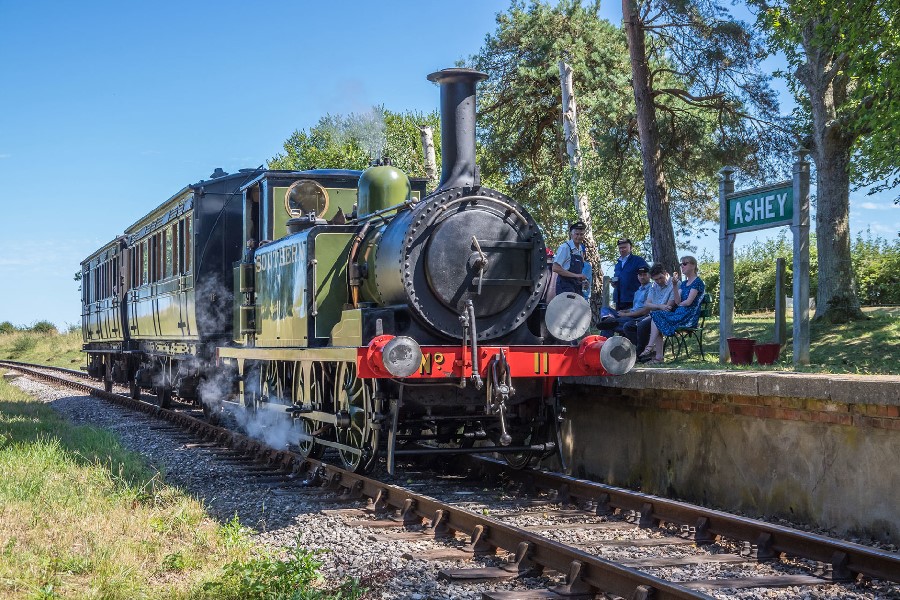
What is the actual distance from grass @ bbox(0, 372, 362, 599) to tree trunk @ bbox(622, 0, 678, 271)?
9971 mm

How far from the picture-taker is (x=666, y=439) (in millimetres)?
8117

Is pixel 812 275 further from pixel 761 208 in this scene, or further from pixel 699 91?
pixel 761 208

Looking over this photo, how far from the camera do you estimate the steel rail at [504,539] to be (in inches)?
176

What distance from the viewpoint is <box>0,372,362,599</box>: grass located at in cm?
480

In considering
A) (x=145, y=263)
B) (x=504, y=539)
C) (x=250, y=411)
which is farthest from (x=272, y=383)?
(x=145, y=263)

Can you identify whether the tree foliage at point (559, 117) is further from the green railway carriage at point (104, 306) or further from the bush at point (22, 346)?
the bush at point (22, 346)

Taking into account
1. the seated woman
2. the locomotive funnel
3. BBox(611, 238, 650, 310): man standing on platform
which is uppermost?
the locomotive funnel

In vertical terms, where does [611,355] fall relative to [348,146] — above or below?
below

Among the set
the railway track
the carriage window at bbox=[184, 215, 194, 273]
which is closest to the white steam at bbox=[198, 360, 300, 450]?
the railway track

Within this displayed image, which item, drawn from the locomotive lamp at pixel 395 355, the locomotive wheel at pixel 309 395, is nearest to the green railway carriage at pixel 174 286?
the locomotive wheel at pixel 309 395

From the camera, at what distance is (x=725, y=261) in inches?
404

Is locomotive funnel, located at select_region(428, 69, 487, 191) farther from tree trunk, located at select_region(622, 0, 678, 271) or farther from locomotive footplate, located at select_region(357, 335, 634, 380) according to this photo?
tree trunk, located at select_region(622, 0, 678, 271)

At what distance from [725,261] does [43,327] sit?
178ft

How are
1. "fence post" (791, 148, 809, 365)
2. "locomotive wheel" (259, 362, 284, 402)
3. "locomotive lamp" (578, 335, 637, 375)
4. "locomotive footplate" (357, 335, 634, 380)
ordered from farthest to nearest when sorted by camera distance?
"locomotive wheel" (259, 362, 284, 402) → "fence post" (791, 148, 809, 365) → "locomotive lamp" (578, 335, 637, 375) → "locomotive footplate" (357, 335, 634, 380)
